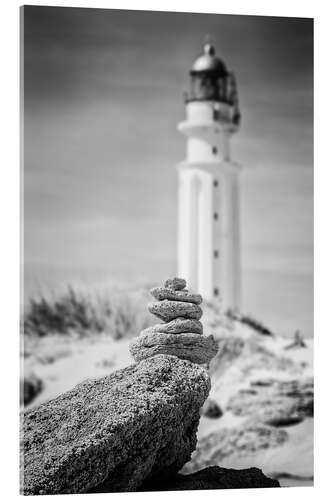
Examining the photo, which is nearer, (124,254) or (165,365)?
(165,365)

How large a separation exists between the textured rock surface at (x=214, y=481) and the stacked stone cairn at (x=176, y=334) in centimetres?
101

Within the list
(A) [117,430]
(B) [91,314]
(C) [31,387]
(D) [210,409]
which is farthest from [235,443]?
(A) [117,430]

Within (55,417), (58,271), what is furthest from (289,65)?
(55,417)

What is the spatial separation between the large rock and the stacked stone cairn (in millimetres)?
177

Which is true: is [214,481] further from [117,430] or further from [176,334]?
[117,430]

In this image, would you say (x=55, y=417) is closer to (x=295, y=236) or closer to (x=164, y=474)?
(x=164, y=474)

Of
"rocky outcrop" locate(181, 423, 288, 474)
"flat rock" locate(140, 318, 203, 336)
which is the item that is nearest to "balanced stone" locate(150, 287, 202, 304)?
"flat rock" locate(140, 318, 203, 336)

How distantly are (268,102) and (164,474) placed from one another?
4586 mm

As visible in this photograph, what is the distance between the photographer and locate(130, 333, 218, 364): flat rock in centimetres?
901

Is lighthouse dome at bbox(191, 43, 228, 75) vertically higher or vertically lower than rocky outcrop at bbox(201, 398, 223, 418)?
higher

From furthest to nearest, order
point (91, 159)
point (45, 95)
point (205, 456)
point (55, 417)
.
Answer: point (205, 456)
point (91, 159)
point (45, 95)
point (55, 417)

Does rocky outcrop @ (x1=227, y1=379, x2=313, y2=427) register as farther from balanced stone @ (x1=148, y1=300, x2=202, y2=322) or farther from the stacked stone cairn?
balanced stone @ (x1=148, y1=300, x2=202, y2=322)

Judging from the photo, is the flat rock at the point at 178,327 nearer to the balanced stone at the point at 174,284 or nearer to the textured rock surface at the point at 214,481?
the balanced stone at the point at 174,284

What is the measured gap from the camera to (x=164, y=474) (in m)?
9.02
